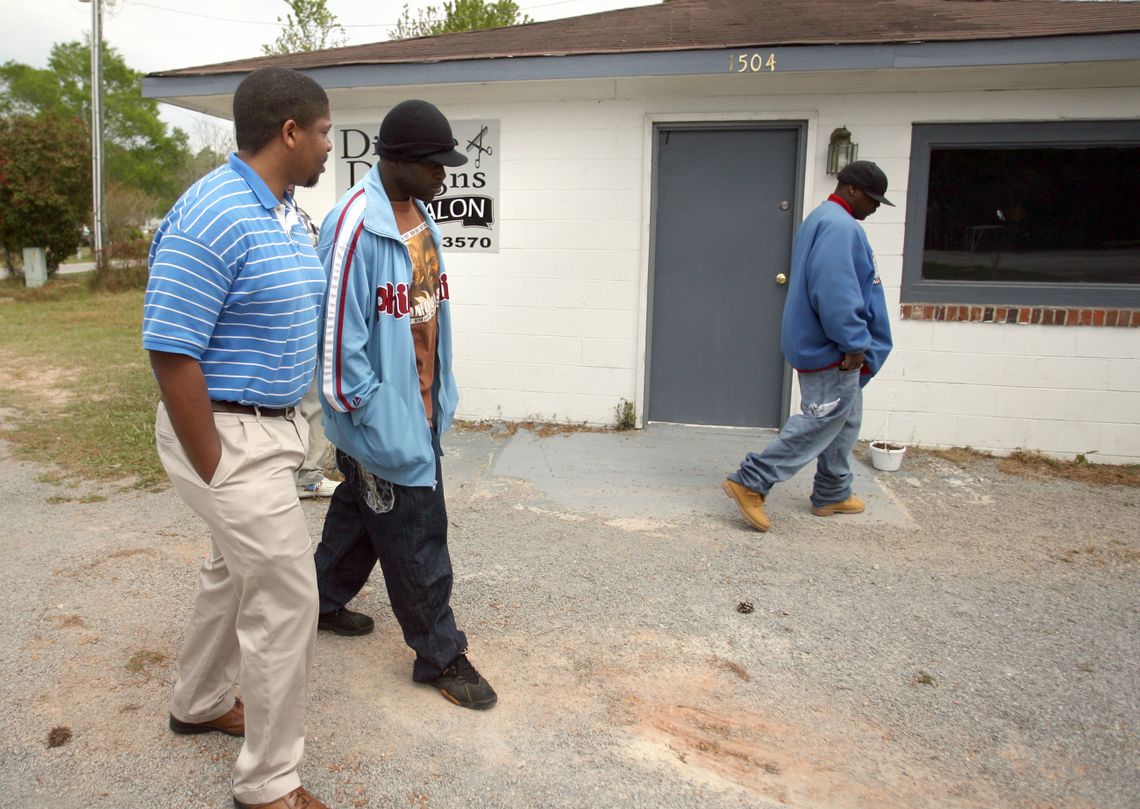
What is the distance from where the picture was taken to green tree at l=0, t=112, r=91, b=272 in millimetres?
17562

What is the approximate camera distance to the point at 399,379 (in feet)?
8.64

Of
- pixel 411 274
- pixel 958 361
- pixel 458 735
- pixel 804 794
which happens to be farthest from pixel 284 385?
pixel 958 361

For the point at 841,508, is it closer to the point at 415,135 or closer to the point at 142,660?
the point at 415,135

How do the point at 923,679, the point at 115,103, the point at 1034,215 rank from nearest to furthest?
the point at 923,679 < the point at 1034,215 < the point at 115,103

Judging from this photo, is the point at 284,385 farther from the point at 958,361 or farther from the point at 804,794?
the point at 958,361

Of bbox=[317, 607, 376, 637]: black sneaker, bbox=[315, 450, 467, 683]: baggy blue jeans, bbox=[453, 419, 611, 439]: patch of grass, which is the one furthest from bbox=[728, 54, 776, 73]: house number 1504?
bbox=[317, 607, 376, 637]: black sneaker

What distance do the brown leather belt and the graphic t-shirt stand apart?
0.60 metres

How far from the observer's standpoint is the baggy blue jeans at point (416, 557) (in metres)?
2.80

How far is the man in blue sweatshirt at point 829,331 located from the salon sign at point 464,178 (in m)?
2.87

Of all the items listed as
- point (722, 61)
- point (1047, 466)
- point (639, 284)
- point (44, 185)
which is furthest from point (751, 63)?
point (44, 185)

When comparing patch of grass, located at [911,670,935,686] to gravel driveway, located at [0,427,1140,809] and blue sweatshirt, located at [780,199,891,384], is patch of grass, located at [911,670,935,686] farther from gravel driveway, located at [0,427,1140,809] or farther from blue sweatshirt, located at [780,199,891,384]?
blue sweatshirt, located at [780,199,891,384]

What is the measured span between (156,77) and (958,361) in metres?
6.33

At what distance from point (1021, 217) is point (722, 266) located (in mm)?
2110

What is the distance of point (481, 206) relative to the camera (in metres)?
6.68
